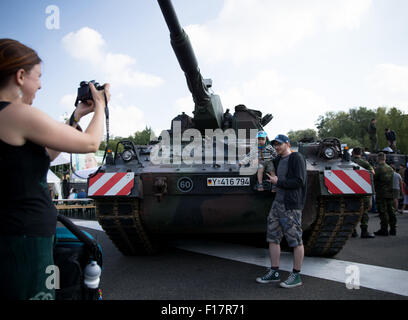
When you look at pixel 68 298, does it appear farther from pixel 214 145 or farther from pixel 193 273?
pixel 214 145

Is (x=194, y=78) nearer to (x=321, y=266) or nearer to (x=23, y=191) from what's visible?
(x=321, y=266)

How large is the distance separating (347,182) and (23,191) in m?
3.81

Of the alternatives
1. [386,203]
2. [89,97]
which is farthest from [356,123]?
[89,97]

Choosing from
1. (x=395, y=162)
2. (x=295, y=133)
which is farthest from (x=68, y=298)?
(x=295, y=133)

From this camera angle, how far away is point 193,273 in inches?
168

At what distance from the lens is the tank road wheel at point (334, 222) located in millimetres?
4395

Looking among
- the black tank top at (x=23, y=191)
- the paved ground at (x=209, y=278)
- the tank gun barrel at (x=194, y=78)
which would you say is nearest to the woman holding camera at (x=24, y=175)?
the black tank top at (x=23, y=191)

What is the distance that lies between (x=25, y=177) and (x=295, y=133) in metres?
92.0

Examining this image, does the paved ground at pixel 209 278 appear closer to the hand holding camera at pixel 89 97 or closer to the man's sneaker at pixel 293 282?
the man's sneaker at pixel 293 282

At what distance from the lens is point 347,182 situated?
430 centimetres

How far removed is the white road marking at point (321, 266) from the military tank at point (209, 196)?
1.08ft

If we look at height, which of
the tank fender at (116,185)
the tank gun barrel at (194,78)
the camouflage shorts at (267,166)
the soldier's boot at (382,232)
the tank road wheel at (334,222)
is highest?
the tank gun barrel at (194,78)
